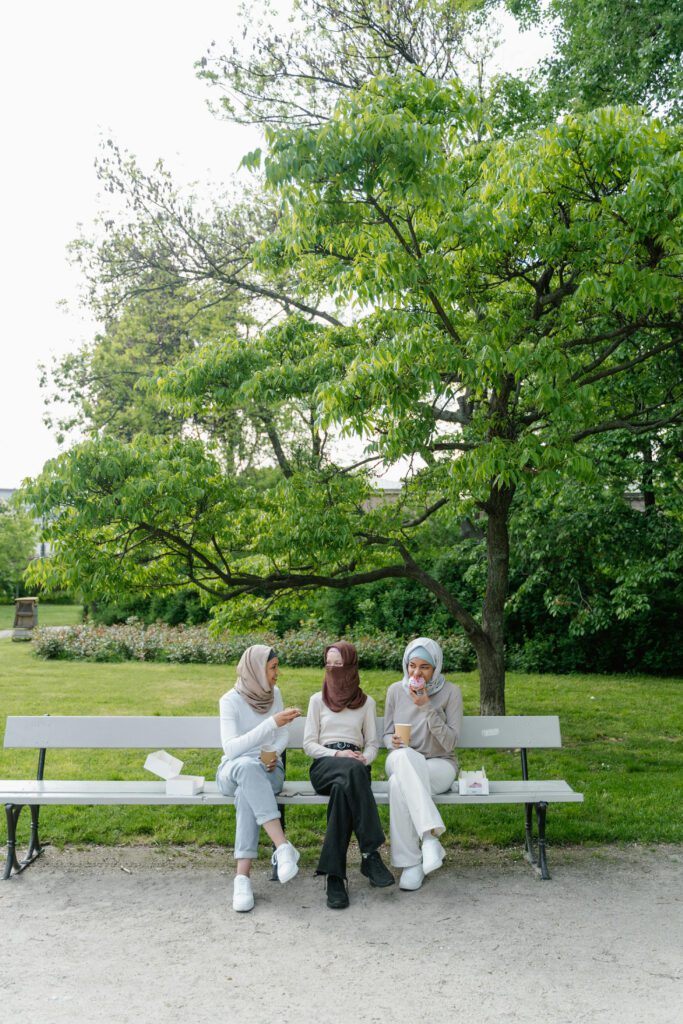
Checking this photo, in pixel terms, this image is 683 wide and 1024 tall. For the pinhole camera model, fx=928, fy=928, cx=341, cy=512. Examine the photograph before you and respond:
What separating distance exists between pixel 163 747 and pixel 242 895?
4.30ft

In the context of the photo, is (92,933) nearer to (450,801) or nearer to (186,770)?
(450,801)

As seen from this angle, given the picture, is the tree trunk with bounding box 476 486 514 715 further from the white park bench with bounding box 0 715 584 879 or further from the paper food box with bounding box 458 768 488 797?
the paper food box with bounding box 458 768 488 797

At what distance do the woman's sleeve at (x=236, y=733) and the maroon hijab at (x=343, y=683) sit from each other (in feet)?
1.32

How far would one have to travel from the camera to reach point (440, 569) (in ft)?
53.0

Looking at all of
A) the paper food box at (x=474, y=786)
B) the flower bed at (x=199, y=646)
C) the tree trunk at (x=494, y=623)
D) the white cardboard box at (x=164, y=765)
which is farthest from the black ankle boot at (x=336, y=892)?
the flower bed at (x=199, y=646)

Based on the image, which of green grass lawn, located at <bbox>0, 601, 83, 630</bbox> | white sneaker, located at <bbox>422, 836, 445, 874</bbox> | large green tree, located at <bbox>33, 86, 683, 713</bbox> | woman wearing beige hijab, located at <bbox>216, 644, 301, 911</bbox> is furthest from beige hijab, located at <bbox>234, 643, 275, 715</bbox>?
green grass lawn, located at <bbox>0, 601, 83, 630</bbox>

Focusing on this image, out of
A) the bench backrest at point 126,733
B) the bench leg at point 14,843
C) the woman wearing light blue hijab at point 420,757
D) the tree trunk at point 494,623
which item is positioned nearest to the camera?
the woman wearing light blue hijab at point 420,757

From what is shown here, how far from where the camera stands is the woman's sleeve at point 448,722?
18.7 feet

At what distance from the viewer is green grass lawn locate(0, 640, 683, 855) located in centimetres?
625

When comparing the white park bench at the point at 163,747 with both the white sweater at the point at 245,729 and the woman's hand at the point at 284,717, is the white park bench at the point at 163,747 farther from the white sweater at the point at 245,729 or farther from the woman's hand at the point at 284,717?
the woman's hand at the point at 284,717

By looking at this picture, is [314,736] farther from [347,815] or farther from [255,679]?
[347,815]

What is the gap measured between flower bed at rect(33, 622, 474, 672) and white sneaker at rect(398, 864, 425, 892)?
9.68 m

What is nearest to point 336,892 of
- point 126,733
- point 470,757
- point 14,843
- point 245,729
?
point 245,729

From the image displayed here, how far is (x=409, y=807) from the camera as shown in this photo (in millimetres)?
5258
